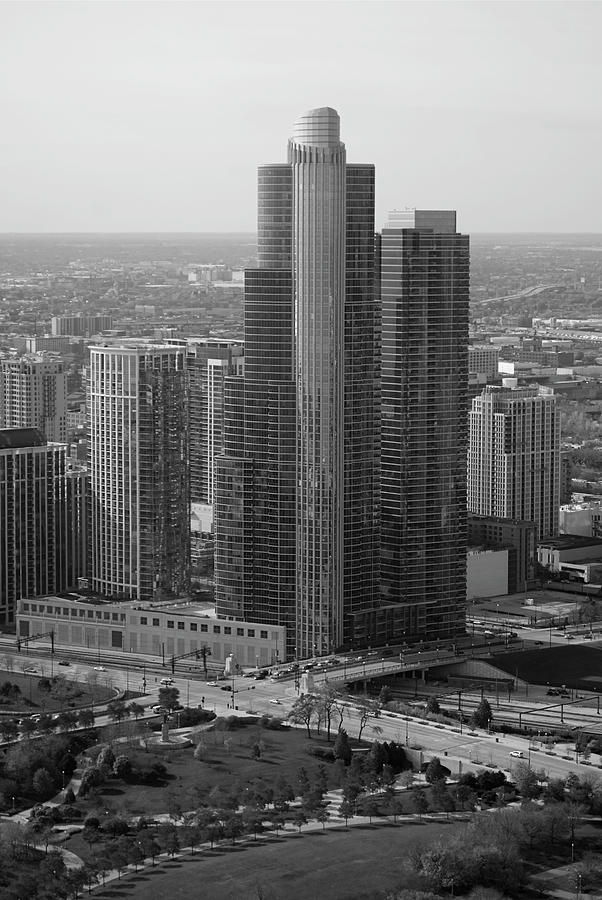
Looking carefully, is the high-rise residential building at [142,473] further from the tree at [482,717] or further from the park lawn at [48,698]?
the tree at [482,717]

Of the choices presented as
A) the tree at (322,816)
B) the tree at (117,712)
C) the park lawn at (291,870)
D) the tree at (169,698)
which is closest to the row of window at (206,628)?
the tree at (169,698)

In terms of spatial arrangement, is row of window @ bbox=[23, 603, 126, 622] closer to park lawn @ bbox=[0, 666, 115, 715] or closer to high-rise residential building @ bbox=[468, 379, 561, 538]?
park lawn @ bbox=[0, 666, 115, 715]

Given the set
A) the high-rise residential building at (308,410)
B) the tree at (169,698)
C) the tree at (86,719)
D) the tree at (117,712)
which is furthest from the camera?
the high-rise residential building at (308,410)

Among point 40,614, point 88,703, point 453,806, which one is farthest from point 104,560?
point 453,806

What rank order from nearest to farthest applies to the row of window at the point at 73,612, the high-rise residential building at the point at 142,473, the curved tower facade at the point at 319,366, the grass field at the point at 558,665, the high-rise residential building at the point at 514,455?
the curved tower facade at the point at 319,366
the grass field at the point at 558,665
the row of window at the point at 73,612
the high-rise residential building at the point at 142,473
the high-rise residential building at the point at 514,455

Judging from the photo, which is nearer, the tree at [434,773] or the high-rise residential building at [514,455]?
the tree at [434,773]

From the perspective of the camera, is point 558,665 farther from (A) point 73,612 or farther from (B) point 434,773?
(A) point 73,612
